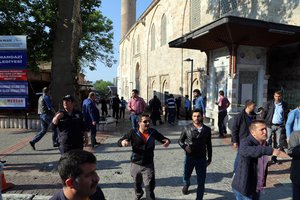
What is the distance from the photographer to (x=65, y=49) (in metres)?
12.9

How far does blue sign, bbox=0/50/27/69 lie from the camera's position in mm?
11656

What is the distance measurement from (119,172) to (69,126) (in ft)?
6.55

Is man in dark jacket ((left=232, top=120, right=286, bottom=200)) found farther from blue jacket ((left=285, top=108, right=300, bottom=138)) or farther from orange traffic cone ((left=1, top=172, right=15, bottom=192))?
orange traffic cone ((left=1, top=172, right=15, bottom=192))

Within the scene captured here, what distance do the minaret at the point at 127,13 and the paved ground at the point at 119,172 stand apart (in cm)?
4651

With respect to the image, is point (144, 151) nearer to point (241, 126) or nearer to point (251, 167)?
point (251, 167)

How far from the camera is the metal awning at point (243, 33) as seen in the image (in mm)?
9477

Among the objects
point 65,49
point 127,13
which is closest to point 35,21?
point 65,49

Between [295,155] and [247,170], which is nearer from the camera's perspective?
[247,170]

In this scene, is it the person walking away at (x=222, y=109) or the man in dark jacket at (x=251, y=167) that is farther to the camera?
the person walking away at (x=222, y=109)

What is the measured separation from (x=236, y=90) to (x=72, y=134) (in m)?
8.10

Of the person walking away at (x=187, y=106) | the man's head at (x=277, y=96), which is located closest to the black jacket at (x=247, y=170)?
the man's head at (x=277, y=96)

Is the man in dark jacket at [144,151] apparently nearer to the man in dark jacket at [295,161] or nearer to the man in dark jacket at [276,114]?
the man in dark jacket at [295,161]

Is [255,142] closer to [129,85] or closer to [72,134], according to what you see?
[72,134]

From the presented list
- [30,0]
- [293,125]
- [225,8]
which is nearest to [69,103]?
[293,125]
